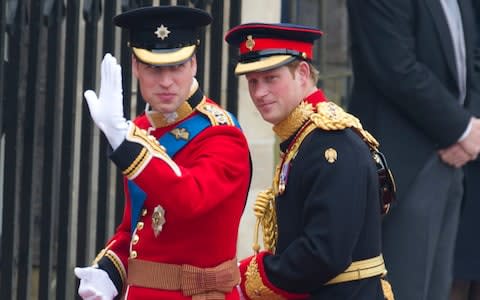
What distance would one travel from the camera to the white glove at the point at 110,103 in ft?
18.1

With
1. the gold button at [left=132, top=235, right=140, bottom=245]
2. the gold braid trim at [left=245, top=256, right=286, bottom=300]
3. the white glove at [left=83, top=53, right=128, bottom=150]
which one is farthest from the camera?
the gold braid trim at [left=245, top=256, right=286, bottom=300]

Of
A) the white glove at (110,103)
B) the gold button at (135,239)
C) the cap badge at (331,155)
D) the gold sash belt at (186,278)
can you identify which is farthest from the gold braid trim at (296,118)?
the white glove at (110,103)

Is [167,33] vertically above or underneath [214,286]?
above

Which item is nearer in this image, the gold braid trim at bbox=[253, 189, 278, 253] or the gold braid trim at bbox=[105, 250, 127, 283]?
the gold braid trim at bbox=[105, 250, 127, 283]

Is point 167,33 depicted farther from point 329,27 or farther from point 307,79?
point 329,27

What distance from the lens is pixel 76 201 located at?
312 inches

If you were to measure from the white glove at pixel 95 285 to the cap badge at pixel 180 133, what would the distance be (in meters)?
0.55

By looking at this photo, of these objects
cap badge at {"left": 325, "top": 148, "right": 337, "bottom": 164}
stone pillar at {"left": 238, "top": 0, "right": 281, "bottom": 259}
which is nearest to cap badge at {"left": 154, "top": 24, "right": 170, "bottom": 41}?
cap badge at {"left": 325, "top": 148, "right": 337, "bottom": 164}

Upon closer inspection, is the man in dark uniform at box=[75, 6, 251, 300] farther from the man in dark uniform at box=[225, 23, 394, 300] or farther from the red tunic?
the man in dark uniform at box=[225, 23, 394, 300]

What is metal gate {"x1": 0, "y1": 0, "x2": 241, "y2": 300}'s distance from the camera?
7.62 metres

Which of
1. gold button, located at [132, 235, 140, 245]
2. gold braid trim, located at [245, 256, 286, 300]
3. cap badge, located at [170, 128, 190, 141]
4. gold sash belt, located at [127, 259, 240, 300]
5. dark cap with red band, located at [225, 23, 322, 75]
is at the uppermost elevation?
dark cap with red band, located at [225, 23, 322, 75]

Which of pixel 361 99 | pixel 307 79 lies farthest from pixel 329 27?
pixel 307 79

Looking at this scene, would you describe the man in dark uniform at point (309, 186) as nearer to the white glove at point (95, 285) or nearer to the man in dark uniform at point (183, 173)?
the man in dark uniform at point (183, 173)

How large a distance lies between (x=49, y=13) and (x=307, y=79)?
74.8 inches
